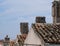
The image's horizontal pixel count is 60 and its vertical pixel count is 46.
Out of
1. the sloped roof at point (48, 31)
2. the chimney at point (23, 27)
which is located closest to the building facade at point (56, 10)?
the chimney at point (23, 27)

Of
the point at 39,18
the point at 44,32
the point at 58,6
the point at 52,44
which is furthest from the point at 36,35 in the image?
the point at 58,6

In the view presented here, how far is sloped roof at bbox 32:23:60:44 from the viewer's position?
17516 millimetres

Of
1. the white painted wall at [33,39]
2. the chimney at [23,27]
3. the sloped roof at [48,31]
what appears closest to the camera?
the sloped roof at [48,31]

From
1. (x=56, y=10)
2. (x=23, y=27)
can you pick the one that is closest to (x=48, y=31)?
(x=23, y=27)

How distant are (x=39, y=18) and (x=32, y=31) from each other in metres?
3.53

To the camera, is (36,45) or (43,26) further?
(43,26)

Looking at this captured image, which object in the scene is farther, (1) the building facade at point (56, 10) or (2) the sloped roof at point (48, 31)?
(1) the building facade at point (56, 10)

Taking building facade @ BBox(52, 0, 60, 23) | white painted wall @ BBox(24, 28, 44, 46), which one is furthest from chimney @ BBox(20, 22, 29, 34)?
white painted wall @ BBox(24, 28, 44, 46)

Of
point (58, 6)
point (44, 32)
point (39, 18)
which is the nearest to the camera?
point (44, 32)

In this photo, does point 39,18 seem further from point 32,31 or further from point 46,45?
point 46,45

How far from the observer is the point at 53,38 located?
17.7 m

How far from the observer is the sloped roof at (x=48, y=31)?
17516 millimetres

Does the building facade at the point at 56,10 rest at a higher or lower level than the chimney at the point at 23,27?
higher

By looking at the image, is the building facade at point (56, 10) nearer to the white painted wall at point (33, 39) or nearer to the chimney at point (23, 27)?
the chimney at point (23, 27)
